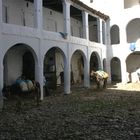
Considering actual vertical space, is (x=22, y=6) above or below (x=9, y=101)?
above

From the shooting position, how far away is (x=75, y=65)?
28406 millimetres

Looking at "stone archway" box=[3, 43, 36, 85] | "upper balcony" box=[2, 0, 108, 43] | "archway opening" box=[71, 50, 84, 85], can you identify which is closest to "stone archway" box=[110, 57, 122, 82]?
"archway opening" box=[71, 50, 84, 85]

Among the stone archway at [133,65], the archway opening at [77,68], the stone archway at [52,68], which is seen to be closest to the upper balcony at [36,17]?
the stone archway at [52,68]

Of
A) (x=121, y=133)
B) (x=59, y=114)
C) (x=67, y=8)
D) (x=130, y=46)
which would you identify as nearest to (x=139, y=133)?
(x=121, y=133)

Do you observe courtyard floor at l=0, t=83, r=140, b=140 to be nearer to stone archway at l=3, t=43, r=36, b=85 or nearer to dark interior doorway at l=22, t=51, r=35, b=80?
stone archway at l=3, t=43, r=36, b=85

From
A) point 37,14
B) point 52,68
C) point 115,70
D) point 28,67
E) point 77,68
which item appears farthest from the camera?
point 115,70

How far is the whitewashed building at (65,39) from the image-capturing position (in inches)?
644

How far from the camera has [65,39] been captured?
19344 millimetres

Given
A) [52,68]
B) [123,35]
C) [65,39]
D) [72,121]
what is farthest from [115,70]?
[72,121]

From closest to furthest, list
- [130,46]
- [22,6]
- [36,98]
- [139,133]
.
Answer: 1. [139,133]
2. [36,98]
3. [22,6]
4. [130,46]

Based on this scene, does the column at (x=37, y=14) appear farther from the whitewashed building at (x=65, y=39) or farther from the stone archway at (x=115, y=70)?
the stone archway at (x=115, y=70)

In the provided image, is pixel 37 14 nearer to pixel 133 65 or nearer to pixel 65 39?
pixel 65 39

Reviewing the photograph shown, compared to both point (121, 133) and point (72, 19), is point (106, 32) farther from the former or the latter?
point (121, 133)

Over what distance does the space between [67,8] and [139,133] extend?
510 inches
